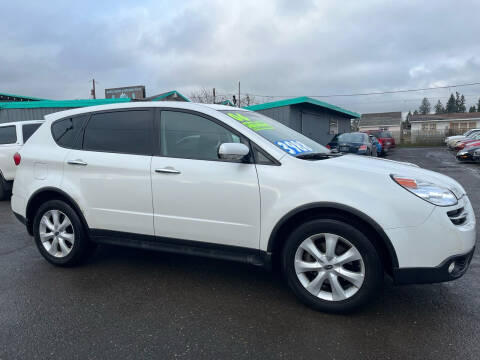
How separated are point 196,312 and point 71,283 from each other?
4.80 ft

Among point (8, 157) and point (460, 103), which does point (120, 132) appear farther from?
point (460, 103)

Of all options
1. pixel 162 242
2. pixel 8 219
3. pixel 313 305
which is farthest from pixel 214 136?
pixel 8 219

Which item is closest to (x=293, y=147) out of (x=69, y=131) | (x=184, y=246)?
(x=184, y=246)

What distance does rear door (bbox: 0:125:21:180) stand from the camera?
852 cm

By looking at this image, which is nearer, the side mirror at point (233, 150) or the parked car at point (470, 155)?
the side mirror at point (233, 150)

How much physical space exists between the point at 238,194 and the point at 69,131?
2.21 metres

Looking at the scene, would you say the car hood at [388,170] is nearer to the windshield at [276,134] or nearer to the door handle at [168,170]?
the windshield at [276,134]

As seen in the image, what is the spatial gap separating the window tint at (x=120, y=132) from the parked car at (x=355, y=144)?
37.5 ft

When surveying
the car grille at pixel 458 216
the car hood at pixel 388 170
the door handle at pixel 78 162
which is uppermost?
the door handle at pixel 78 162

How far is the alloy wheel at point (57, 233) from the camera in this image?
4.20 meters

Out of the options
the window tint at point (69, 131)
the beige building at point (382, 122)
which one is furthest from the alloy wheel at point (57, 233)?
the beige building at point (382, 122)

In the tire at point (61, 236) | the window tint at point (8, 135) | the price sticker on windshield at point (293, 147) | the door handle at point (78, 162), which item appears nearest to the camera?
the price sticker on windshield at point (293, 147)

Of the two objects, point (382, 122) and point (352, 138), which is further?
point (382, 122)

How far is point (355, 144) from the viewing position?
15.0 metres
